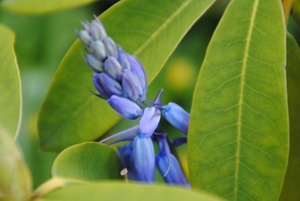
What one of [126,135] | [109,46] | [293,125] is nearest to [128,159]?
[126,135]

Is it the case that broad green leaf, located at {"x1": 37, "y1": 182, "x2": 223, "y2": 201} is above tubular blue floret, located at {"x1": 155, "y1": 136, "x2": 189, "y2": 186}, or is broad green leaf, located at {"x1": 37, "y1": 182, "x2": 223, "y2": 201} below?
above

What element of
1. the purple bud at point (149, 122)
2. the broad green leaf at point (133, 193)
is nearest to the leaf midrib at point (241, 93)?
the purple bud at point (149, 122)

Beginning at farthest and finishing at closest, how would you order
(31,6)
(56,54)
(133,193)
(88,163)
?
1. (56,54)
2. (31,6)
3. (88,163)
4. (133,193)

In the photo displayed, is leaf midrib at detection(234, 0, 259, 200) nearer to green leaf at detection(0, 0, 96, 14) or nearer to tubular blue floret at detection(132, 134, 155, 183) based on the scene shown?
tubular blue floret at detection(132, 134, 155, 183)

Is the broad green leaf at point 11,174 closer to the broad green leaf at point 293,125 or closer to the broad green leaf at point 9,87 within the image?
the broad green leaf at point 9,87

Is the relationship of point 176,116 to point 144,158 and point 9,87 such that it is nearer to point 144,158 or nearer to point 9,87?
point 144,158

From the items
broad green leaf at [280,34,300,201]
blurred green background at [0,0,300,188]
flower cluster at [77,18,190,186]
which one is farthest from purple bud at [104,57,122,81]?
blurred green background at [0,0,300,188]
